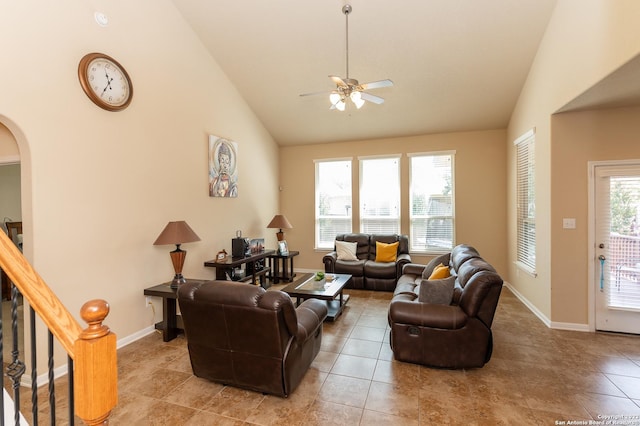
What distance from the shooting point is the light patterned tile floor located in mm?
2305

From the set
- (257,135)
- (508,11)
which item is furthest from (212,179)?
(508,11)

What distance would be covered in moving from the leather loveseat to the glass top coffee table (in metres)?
0.90

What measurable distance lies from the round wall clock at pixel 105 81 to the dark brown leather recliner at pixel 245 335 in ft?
7.78

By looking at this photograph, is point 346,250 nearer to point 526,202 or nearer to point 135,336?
point 526,202

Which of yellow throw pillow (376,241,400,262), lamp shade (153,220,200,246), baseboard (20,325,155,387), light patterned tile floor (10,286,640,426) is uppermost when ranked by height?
lamp shade (153,220,200,246)

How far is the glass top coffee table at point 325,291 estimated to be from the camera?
3896 millimetres

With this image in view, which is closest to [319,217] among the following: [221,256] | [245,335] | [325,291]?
[221,256]

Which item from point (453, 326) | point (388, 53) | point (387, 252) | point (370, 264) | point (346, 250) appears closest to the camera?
point (453, 326)

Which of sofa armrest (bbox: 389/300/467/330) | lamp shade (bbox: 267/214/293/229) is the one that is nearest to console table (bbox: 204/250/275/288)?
lamp shade (bbox: 267/214/293/229)

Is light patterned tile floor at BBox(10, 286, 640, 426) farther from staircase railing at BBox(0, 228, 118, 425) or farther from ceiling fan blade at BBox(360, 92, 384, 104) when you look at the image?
ceiling fan blade at BBox(360, 92, 384, 104)

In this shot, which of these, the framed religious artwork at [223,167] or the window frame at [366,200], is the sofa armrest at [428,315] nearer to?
the framed religious artwork at [223,167]

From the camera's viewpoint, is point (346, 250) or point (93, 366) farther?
point (346, 250)

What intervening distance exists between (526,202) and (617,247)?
4.54ft

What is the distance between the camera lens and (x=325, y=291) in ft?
13.1
